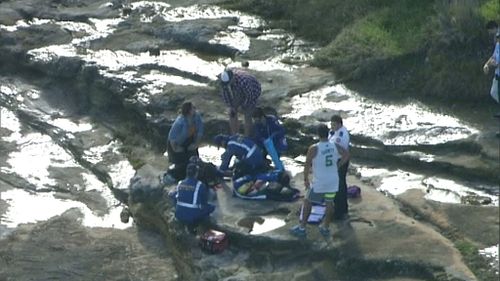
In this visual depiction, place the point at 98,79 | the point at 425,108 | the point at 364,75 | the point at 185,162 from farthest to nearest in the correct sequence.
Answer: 1. the point at 98,79
2. the point at 364,75
3. the point at 425,108
4. the point at 185,162

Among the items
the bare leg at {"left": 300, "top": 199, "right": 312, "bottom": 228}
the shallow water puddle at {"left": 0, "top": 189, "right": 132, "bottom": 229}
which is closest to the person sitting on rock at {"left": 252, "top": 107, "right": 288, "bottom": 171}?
the bare leg at {"left": 300, "top": 199, "right": 312, "bottom": 228}

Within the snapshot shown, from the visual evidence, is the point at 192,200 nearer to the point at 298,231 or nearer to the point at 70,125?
the point at 298,231

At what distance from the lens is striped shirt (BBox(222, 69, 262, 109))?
16.0 meters

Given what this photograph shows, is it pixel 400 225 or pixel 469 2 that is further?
pixel 469 2

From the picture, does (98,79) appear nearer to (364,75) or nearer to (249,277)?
(364,75)

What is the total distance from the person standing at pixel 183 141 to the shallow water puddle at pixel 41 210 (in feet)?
4.93

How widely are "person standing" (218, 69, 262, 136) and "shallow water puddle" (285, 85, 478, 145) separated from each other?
4.83 ft

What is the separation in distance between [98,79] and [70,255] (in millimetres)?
5587

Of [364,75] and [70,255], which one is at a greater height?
[364,75]

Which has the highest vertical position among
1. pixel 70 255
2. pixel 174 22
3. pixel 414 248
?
pixel 174 22

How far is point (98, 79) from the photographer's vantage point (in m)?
20.4

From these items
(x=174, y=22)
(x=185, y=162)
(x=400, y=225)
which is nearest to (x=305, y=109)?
(x=185, y=162)

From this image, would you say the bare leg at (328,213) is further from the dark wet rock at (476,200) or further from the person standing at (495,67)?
the person standing at (495,67)

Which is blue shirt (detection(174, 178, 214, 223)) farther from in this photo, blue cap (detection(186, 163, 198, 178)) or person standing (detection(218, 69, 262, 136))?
person standing (detection(218, 69, 262, 136))
